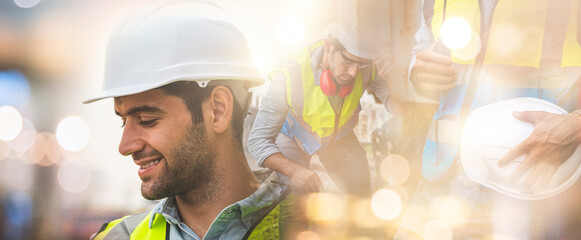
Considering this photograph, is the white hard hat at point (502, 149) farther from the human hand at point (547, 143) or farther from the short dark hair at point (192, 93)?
the short dark hair at point (192, 93)

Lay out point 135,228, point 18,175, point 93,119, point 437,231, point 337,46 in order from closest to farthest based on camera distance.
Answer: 1. point 437,231
2. point 337,46
3. point 135,228
4. point 93,119
5. point 18,175

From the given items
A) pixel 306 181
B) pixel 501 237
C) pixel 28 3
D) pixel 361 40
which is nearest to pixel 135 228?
pixel 306 181

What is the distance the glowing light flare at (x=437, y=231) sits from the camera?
1998 millimetres

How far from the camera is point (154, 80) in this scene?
1.96 metres

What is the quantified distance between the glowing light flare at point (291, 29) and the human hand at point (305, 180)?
26.4 inches

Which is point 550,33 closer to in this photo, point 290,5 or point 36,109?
point 290,5

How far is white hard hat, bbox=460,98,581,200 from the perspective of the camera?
6.28 ft

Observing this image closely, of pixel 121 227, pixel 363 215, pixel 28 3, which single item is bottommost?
pixel 121 227

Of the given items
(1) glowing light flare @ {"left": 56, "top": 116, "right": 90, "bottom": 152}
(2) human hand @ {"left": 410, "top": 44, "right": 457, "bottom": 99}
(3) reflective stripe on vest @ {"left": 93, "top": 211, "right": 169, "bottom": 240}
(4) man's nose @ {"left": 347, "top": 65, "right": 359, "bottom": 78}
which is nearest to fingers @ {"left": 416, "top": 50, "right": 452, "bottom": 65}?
(2) human hand @ {"left": 410, "top": 44, "right": 457, "bottom": 99}

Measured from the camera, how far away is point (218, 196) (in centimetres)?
214

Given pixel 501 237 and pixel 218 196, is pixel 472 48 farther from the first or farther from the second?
pixel 218 196

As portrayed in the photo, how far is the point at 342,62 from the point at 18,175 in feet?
9.05

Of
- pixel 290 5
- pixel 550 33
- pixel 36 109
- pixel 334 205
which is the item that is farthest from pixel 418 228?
pixel 36 109

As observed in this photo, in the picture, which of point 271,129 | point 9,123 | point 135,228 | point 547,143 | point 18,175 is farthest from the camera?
point 18,175
